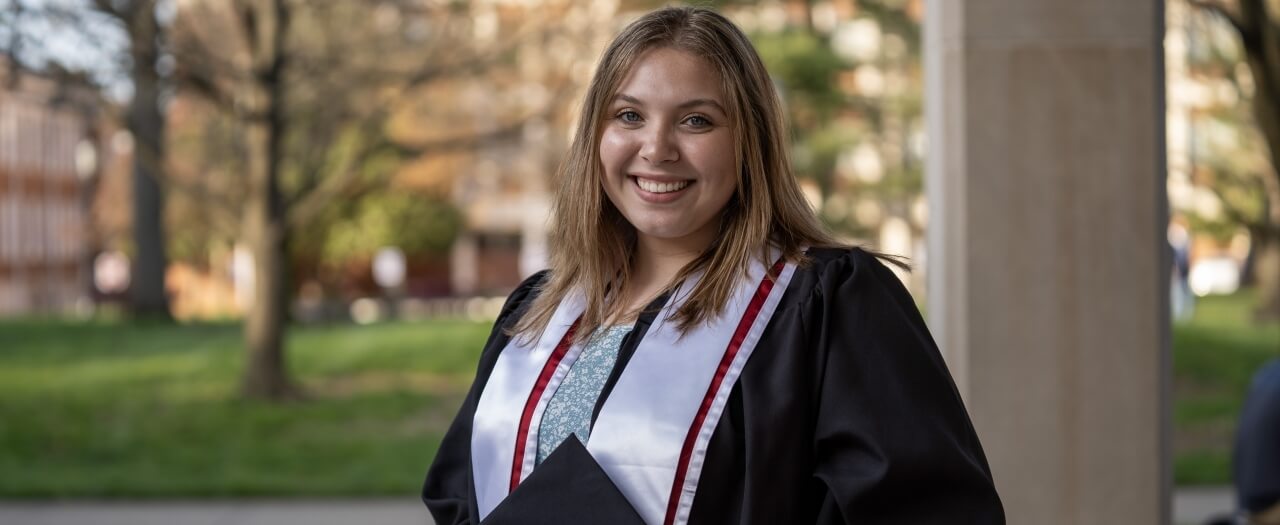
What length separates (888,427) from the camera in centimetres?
193

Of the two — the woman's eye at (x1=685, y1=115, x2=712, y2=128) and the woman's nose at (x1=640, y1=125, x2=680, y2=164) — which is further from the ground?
the woman's eye at (x1=685, y1=115, x2=712, y2=128)

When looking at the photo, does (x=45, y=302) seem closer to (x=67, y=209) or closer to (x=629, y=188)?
(x=67, y=209)

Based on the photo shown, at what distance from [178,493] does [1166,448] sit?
21.2 feet

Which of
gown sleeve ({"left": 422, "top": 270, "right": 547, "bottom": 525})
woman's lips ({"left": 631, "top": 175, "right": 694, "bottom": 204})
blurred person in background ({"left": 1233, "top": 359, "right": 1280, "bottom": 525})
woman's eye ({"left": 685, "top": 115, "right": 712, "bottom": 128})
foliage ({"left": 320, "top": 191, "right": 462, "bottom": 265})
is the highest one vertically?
foliage ({"left": 320, "top": 191, "right": 462, "bottom": 265})

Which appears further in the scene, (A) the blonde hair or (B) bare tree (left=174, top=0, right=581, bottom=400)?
(B) bare tree (left=174, top=0, right=581, bottom=400)

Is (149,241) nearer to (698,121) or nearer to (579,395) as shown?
(579,395)

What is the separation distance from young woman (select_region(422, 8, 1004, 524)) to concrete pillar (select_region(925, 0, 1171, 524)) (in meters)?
1.89

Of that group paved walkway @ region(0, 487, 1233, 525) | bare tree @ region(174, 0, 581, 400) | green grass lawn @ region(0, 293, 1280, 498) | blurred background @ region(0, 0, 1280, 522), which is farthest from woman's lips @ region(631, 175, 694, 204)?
bare tree @ region(174, 0, 581, 400)

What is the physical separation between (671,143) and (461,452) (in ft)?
2.45

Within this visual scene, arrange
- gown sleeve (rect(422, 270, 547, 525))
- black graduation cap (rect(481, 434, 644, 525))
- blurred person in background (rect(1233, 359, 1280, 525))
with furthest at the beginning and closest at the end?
blurred person in background (rect(1233, 359, 1280, 525))
gown sleeve (rect(422, 270, 547, 525))
black graduation cap (rect(481, 434, 644, 525))

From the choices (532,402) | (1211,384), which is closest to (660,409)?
(532,402)

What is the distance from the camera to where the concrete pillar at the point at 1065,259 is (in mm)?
3963

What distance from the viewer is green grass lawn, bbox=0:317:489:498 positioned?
9117 mm

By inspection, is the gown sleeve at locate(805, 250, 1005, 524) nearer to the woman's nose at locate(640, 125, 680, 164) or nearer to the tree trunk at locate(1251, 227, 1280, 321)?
the woman's nose at locate(640, 125, 680, 164)
